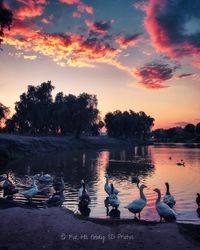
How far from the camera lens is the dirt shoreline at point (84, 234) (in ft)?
40.3

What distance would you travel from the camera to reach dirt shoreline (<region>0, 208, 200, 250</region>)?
12.3m

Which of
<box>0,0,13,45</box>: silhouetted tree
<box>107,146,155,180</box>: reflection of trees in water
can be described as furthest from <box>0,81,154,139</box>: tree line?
<box>0,0,13,45</box>: silhouetted tree

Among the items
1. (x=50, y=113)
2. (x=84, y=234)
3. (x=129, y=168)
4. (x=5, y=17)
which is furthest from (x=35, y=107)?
(x=84, y=234)

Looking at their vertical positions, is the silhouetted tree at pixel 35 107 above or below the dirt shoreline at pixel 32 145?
above

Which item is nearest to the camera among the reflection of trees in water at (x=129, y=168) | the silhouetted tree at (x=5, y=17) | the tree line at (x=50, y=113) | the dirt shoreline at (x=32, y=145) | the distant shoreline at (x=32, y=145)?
the silhouetted tree at (x=5, y=17)

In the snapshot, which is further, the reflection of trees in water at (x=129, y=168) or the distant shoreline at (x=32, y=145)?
the distant shoreline at (x=32, y=145)

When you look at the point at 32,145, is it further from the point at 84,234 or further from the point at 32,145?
the point at 84,234

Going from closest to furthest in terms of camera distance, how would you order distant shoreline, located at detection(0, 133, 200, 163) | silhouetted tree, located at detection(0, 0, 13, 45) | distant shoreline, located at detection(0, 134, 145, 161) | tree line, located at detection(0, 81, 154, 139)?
1. silhouetted tree, located at detection(0, 0, 13, 45)
2. distant shoreline, located at detection(0, 133, 200, 163)
3. distant shoreline, located at detection(0, 134, 145, 161)
4. tree line, located at detection(0, 81, 154, 139)

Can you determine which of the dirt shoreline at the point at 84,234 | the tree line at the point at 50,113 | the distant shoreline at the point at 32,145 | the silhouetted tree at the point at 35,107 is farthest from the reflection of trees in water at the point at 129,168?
the silhouetted tree at the point at 35,107

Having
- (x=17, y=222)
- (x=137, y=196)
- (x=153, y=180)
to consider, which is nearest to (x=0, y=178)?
(x=137, y=196)

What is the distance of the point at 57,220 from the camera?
49.8 ft

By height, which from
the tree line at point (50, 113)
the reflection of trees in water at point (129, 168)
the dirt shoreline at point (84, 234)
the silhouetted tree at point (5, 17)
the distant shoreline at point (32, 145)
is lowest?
the dirt shoreline at point (84, 234)

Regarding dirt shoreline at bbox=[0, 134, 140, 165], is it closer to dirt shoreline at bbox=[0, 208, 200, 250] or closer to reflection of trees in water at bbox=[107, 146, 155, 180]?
reflection of trees in water at bbox=[107, 146, 155, 180]

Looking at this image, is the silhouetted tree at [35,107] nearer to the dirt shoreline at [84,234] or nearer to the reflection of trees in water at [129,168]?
the reflection of trees in water at [129,168]
